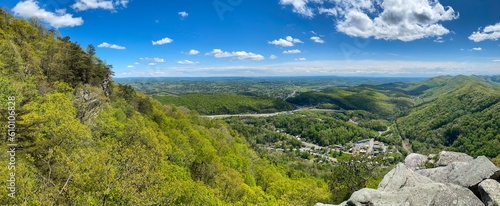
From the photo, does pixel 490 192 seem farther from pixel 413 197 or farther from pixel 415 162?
pixel 415 162

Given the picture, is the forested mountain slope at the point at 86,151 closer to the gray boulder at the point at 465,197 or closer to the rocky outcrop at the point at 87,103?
the rocky outcrop at the point at 87,103

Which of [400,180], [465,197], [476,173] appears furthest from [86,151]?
[476,173]

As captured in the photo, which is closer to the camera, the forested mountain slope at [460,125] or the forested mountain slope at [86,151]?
the forested mountain slope at [86,151]

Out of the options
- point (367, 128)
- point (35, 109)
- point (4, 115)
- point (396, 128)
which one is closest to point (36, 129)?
point (4, 115)

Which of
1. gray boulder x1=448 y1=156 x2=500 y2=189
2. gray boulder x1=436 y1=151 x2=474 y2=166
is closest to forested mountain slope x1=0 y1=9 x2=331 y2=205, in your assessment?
gray boulder x1=448 y1=156 x2=500 y2=189

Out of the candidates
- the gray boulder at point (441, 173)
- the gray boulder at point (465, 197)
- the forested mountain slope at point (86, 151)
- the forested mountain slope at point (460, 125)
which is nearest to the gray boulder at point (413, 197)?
the gray boulder at point (465, 197)

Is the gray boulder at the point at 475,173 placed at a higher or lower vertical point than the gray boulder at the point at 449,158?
higher

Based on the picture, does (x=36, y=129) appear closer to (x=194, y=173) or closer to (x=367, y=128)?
A: (x=194, y=173)

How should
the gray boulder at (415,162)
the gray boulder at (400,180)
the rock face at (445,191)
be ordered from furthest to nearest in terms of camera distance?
the gray boulder at (415,162) < the gray boulder at (400,180) < the rock face at (445,191)
